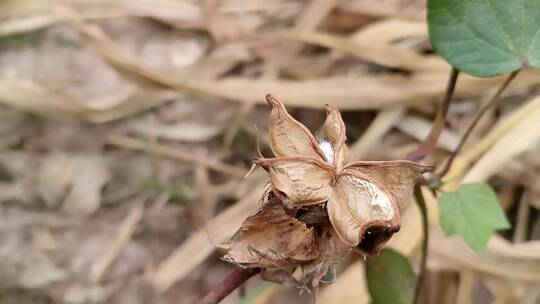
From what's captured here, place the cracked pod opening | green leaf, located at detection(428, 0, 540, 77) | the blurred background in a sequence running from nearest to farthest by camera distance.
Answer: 1. the cracked pod opening
2. green leaf, located at detection(428, 0, 540, 77)
3. the blurred background

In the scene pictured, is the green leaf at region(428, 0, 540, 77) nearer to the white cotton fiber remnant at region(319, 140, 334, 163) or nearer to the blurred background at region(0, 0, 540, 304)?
the white cotton fiber remnant at region(319, 140, 334, 163)

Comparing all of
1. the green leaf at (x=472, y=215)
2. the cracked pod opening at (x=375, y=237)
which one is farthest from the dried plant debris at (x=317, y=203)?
the green leaf at (x=472, y=215)

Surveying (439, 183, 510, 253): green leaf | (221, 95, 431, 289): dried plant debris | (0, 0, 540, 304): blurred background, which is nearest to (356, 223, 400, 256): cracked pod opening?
(221, 95, 431, 289): dried plant debris

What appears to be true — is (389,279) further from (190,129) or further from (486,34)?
(190,129)

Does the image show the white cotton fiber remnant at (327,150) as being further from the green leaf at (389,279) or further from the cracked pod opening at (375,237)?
the green leaf at (389,279)

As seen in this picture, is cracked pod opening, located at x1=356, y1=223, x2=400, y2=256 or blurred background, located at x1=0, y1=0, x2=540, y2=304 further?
blurred background, located at x1=0, y1=0, x2=540, y2=304

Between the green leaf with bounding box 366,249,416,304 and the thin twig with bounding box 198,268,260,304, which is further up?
the thin twig with bounding box 198,268,260,304

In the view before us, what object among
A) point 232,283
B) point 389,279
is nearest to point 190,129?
point 389,279
